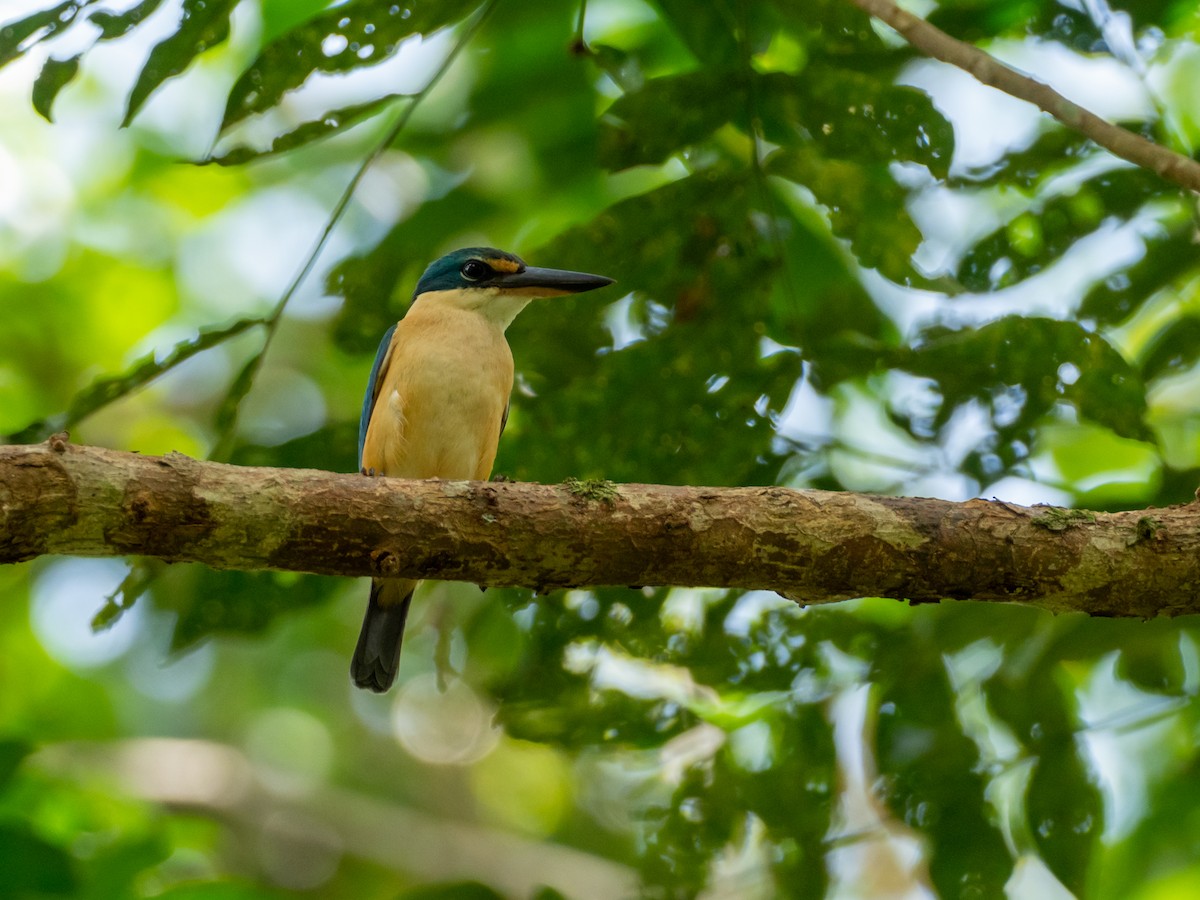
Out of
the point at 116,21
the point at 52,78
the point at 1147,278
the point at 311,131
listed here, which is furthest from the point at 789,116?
the point at 52,78

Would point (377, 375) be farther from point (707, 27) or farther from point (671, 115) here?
point (707, 27)

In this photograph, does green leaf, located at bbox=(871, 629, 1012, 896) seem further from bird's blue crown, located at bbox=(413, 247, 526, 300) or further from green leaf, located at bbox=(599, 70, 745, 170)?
bird's blue crown, located at bbox=(413, 247, 526, 300)

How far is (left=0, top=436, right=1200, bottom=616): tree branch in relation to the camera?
275cm

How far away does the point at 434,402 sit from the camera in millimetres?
4555

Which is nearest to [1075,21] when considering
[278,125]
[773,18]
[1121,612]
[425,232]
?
[773,18]

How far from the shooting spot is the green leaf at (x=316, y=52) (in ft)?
11.3

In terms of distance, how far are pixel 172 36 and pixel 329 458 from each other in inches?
56.0

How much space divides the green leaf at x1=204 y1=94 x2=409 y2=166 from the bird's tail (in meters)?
1.82

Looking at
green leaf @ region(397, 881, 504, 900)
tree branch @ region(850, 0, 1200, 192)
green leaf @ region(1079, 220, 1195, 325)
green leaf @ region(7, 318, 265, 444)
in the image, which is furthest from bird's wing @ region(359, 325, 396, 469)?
green leaf @ region(1079, 220, 1195, 325)

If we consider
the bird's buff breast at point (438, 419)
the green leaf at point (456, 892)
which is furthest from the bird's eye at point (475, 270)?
the green leaf at point (456, 892)

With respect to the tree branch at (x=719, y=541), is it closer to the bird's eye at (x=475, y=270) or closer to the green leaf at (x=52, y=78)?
the green leaf at (x=52, y=78)

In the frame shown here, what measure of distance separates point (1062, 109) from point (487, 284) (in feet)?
8.16

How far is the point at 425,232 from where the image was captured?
15.8 feet

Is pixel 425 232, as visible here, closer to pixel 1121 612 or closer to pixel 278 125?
pixel 1121 612
